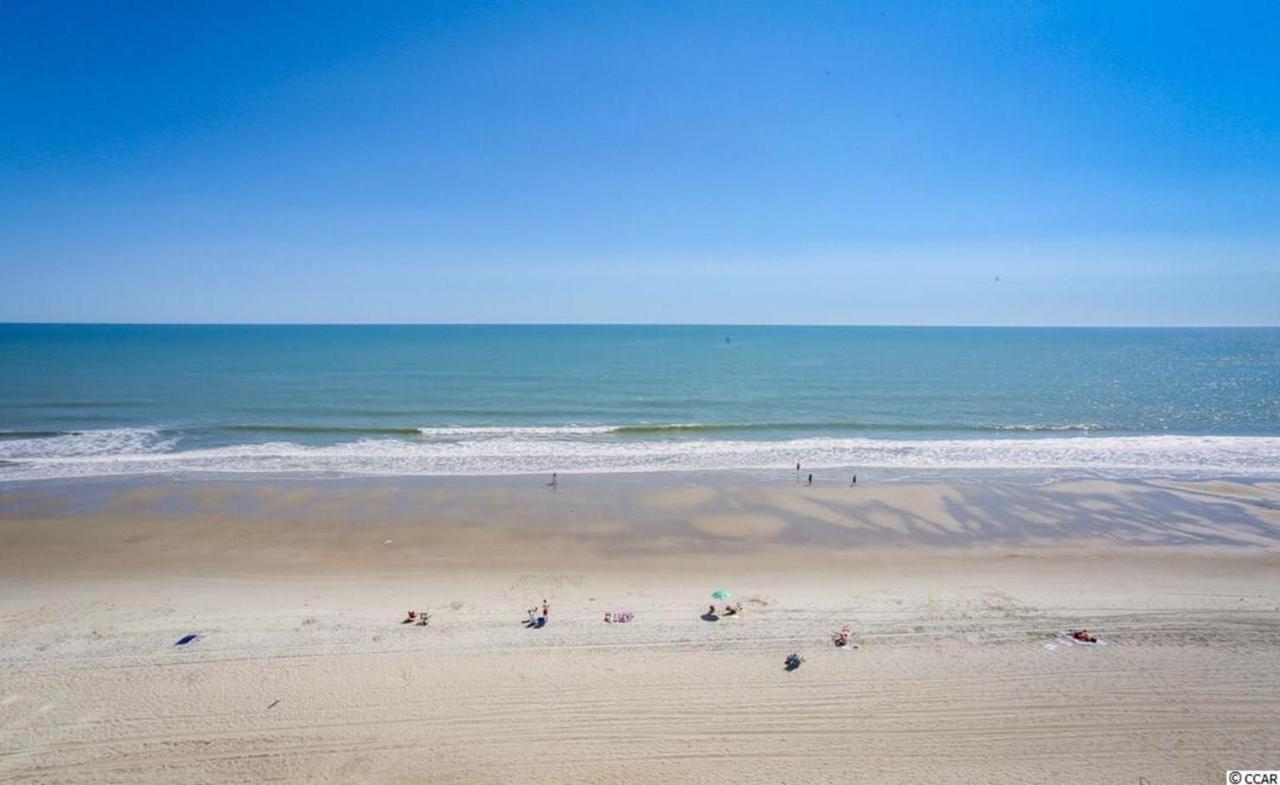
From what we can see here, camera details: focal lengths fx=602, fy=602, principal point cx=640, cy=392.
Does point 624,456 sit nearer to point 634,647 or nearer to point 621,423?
point 621,423

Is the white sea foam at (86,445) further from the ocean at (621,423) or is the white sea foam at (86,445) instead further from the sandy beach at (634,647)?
the sandy beach at (634,647)

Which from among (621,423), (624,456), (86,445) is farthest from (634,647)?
(86,445)

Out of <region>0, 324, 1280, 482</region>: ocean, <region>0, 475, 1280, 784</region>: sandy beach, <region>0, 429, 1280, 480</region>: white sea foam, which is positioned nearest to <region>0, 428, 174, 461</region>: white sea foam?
<region>0, 429, 1280, 480</region>: white sea foam

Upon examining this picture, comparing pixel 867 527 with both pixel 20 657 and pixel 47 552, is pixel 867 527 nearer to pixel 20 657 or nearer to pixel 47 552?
pixel 20 657

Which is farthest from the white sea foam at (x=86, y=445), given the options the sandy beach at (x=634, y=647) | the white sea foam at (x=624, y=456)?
the sandy beach at (x=634, y=647)

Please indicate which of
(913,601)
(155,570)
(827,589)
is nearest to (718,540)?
(827,589)

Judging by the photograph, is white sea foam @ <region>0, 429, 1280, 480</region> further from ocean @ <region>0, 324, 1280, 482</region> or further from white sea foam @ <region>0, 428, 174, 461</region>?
ocean @ <region>0, 324, 1280, 482</region>
